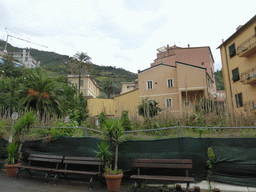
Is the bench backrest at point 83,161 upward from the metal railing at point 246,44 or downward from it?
downward

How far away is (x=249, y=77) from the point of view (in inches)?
702

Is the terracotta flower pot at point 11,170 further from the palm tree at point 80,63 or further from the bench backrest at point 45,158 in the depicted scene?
the palm tree at point 80,63

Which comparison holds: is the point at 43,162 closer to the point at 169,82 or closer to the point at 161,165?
the point at 161,165

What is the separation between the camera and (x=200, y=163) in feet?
16.8

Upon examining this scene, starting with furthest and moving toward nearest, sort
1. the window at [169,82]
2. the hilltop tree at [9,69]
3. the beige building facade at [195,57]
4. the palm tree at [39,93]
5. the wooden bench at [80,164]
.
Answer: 1. the hilltop tree at [9,69]
2. the beige building facade at [195,57]
3. the window at [169,82]
4. the palm tree at [39,93]
5. the wooden bench at [80,164]

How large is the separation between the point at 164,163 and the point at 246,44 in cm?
1856

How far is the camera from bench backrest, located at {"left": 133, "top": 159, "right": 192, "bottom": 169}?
4855mm

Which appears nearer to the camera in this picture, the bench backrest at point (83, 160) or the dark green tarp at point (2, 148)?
the bench backrest at point (83, 160)

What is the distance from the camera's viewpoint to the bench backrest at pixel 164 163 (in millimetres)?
4855

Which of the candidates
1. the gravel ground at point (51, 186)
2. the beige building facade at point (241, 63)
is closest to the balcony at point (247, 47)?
the beige building facade at point (241, 63)

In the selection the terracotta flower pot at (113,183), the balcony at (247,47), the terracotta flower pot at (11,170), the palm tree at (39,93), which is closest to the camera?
the terracotta flower pot at (113,183)

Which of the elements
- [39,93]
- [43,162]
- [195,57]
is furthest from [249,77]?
[43,162]

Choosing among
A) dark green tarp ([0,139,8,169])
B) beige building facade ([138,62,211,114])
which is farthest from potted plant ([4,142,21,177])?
beige building facade ([138,62,211,114])

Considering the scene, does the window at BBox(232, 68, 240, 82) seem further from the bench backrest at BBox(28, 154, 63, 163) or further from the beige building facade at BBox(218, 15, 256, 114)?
the bench backrest at BBox(28, 154, 63, 163)
